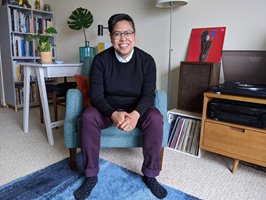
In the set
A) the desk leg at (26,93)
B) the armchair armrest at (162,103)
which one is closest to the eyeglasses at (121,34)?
the armchair armrest at (162,103)

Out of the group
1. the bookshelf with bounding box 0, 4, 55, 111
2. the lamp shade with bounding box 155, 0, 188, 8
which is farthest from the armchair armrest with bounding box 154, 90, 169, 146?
the bookshelf with bounding box 0, 4, 55, 111

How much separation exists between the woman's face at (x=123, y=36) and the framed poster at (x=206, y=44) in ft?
2.83

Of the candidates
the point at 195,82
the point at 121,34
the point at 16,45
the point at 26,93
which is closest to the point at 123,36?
the point at 121,34

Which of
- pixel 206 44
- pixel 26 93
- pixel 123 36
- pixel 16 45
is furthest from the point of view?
pixel 16 45

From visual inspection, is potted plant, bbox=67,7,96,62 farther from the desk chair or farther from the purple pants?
the purple pants

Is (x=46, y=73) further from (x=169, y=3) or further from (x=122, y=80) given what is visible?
(x=169, y=3)

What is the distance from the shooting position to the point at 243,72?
1677 mm

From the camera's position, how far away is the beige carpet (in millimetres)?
1348

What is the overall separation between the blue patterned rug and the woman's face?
0.84 metres

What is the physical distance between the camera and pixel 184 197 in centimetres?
126

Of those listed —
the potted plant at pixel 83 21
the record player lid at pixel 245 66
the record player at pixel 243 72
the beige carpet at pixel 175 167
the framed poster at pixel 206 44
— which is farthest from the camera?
the potted plant at pixel 83 21

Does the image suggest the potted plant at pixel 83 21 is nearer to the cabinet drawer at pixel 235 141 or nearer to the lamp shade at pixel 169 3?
the lamp shade at pixel 169 3

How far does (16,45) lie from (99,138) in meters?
2.40

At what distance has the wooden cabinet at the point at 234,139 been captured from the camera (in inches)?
54.7
